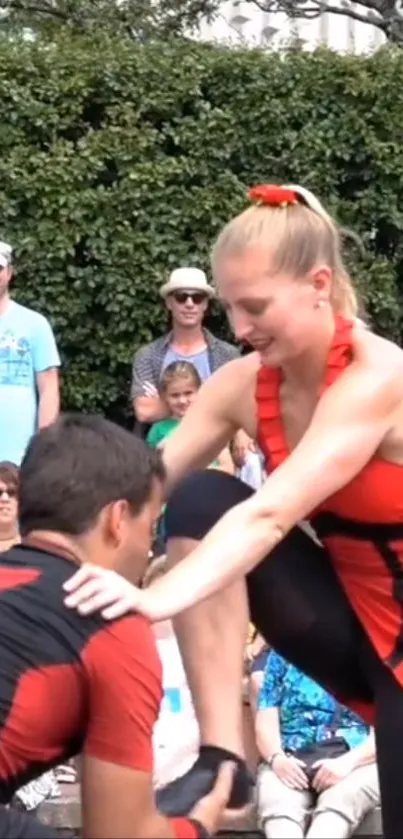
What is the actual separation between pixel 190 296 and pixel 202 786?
15.8 feet

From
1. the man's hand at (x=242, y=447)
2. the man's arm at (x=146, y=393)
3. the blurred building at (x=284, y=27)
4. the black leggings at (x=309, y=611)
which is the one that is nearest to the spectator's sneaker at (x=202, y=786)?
the black leggings at (x=309, y=611)

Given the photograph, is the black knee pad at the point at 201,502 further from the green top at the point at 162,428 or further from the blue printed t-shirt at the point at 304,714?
the green top at the point at 162,428

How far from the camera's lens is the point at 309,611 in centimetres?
336

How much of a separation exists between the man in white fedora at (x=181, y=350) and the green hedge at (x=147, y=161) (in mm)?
1471

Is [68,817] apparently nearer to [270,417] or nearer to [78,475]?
[270,417]

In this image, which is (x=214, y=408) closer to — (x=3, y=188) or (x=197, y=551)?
(x=197, y=551)

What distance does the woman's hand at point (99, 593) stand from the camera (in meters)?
2.63

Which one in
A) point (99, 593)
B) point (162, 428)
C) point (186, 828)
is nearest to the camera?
point (99, 593)

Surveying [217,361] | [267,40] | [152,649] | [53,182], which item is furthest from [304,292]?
[267,40]

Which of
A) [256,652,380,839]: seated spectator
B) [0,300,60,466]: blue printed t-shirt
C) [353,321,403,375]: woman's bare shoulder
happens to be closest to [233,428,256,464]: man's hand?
[0,300,60,466]: blue printed t-shirt

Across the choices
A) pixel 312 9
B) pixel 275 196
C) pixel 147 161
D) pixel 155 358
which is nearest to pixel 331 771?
pixel 275 196

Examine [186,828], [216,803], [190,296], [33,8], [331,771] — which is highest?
[186,828]

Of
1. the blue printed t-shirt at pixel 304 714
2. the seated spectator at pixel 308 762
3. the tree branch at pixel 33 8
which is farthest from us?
the tree branch at pixel 33 8

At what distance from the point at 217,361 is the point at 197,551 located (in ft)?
14.7
